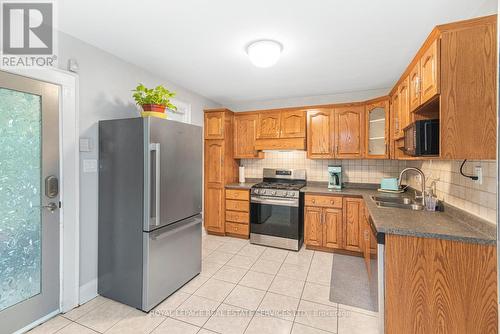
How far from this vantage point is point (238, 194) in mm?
3699

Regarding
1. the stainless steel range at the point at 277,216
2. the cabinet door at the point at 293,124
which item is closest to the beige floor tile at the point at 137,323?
the stainless steel range at the point at 277,216

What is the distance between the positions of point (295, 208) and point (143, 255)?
2060 mm

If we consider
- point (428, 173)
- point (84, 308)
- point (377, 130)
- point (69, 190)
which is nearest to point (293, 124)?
point (377, 130)

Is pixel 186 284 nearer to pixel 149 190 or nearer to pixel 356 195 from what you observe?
pixel 149 190

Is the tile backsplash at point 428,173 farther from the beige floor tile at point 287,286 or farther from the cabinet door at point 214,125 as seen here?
the beige floor tile at point 287,286

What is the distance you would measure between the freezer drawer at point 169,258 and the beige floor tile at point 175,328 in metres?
0.25

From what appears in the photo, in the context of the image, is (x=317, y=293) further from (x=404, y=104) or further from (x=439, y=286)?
(x=404, y=104)

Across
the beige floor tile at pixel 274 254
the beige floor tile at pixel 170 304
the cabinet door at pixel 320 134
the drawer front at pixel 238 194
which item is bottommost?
the beige floor tile at pixel 170 304

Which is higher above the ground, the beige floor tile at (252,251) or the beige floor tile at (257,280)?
the beige floor tile at (252,251)

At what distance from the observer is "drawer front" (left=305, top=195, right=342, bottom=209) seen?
3.14m

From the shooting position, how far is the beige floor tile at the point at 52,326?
1.73 meters

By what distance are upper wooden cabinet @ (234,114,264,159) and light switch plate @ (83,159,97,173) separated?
2.28 meters

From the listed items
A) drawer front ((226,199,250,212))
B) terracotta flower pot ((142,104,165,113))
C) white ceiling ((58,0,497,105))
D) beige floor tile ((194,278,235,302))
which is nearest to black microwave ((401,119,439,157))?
white ceiling ((58,0,497,105))

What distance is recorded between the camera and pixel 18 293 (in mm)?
1719
